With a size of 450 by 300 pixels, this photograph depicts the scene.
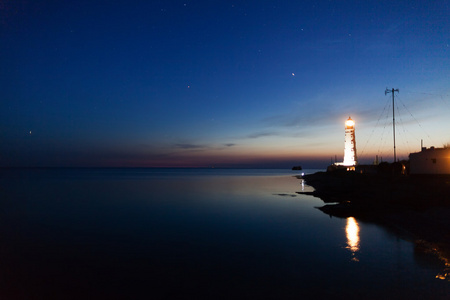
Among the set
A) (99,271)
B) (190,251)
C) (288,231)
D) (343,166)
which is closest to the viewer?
(99,271)

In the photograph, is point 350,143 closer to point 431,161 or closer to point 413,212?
point 431,161

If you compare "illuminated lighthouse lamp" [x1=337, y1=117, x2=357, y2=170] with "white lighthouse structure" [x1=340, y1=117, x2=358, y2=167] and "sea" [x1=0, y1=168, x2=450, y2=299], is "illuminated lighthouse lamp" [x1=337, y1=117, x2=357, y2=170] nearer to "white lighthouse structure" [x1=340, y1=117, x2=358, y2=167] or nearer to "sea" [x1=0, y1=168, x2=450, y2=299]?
"white lighthouse structure" [x1=340, y1=117, x2=358, y2=167]

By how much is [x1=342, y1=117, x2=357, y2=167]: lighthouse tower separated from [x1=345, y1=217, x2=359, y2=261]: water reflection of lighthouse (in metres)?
60.7

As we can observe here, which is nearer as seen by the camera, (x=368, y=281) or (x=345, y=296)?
(x=345, y=296)

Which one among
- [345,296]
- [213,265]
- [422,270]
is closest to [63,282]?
[213,265]

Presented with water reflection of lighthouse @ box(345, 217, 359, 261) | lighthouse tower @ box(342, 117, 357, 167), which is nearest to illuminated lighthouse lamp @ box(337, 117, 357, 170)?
lighthouse tower @ box(342, 117, 357, 167)

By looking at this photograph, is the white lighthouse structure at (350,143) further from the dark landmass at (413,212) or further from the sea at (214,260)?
the sea at (214,260)

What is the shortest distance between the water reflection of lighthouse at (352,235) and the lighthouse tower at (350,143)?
199 ft

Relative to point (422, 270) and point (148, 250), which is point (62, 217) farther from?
point (422, 270)

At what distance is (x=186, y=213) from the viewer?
1371 inches

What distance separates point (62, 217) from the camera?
3152cm

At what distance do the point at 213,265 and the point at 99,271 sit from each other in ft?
18.7

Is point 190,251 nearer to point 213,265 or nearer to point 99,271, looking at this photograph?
point 213,265

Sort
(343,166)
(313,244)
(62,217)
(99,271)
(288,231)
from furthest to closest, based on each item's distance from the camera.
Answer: (343,166), (62,217), (288,231), (313,244), (99,271)
